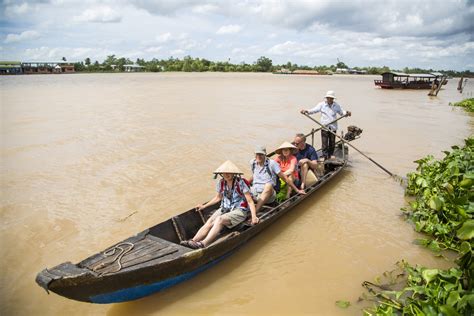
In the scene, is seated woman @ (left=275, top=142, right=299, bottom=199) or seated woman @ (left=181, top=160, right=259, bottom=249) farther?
seated woman @ (left=275, top=142, right=299, bottom=199)

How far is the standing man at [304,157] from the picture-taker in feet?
21.6

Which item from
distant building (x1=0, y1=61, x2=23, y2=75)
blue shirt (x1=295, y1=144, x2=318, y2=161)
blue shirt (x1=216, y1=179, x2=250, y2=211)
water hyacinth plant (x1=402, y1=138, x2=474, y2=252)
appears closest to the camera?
water hyacinth plant (x1=402, y1=138, x2=474, y2=252)

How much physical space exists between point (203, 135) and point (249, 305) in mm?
8613

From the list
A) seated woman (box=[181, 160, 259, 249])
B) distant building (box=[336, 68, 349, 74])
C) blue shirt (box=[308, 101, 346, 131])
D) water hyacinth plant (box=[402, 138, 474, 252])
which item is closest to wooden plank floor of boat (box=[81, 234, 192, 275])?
seated woman (box=[181, 160, 259, 249])

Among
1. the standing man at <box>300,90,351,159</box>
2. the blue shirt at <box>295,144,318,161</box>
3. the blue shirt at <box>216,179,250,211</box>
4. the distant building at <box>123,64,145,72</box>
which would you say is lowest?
the blue shirt at <box>216,179,250,211</box>

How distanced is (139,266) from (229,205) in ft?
5.50

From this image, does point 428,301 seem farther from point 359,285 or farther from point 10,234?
point 10,234

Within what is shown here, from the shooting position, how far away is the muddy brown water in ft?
13.3

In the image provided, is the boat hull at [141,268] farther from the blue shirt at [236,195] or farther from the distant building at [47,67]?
the distant building at [47,67]

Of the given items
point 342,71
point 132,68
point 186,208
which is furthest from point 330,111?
point 342,71

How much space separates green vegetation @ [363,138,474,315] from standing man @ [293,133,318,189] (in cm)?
190

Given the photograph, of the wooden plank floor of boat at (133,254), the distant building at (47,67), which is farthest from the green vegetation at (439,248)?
the distant building at (47,67)

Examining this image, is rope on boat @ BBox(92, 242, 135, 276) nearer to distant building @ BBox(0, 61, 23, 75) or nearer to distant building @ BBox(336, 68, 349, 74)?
distant building @ BBox(0, 61, 23, 75)

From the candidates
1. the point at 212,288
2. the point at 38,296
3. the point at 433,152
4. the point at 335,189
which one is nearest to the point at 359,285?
the point at 212,288
